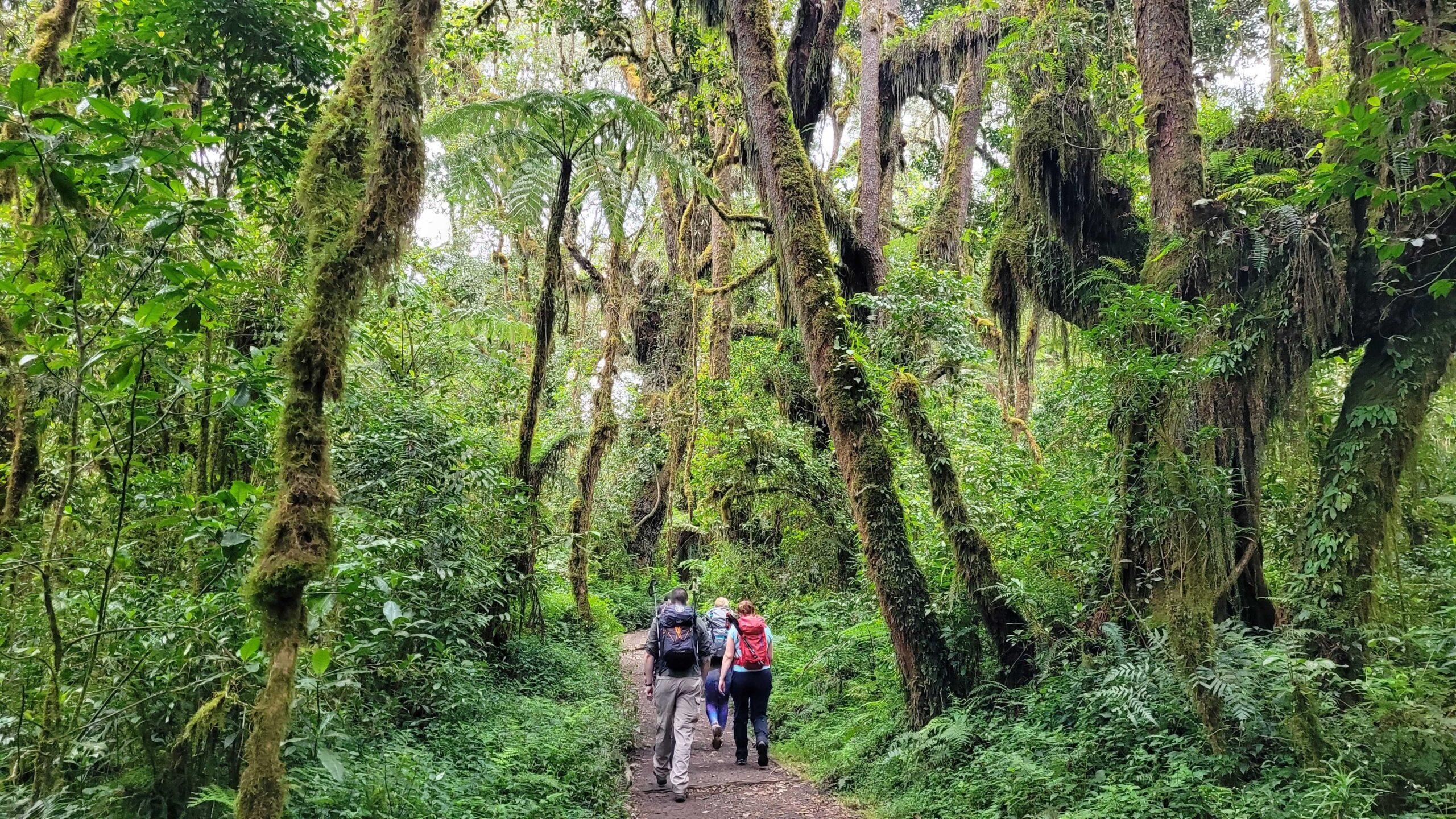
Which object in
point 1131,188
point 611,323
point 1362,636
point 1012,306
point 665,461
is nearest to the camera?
point 1362,636

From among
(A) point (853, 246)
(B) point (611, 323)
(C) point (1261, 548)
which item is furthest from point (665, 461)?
(C) point (1261, 548)

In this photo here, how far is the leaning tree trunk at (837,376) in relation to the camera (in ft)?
23.7

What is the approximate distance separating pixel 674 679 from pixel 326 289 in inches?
207

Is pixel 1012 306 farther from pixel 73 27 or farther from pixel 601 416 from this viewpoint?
pixel 73 27

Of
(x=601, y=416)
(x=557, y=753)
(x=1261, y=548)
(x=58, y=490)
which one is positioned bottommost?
(x=557, y=753)

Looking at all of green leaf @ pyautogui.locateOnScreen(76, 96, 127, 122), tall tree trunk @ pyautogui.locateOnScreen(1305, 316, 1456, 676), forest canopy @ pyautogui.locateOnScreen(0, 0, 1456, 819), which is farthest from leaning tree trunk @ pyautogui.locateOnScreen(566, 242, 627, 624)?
green leaf @ pyautogui.locateOnScreen(76, 96, 127, 122)

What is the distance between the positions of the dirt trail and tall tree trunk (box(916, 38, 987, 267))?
7.76m

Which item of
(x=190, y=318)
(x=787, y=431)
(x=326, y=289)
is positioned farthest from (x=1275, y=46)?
(x=190, y=318)

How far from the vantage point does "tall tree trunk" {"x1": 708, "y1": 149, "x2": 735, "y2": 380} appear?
579 inches

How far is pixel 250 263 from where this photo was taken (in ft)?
20.0

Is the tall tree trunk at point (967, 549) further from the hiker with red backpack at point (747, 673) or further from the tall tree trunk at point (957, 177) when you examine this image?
the tall tree trunk at point (957, 177)

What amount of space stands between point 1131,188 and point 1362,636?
17.9ft

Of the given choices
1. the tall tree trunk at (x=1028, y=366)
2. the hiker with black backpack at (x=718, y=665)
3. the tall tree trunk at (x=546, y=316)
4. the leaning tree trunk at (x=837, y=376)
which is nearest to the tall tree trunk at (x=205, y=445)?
the tall tree trunk at (x=546, y=316)

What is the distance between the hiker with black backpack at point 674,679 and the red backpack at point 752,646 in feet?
2.49
